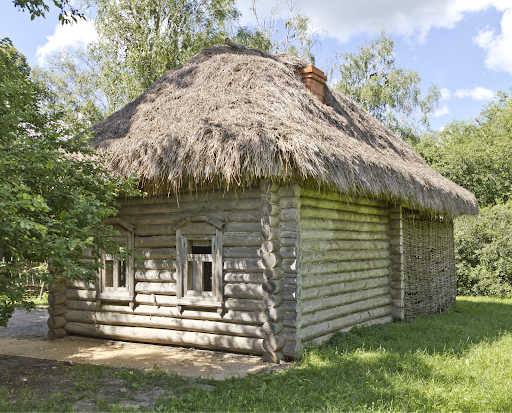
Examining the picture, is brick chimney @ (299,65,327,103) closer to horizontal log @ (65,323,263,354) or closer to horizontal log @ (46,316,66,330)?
horizontal log @ (65,323,263,354)

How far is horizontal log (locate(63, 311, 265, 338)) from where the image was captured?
6.84 metres

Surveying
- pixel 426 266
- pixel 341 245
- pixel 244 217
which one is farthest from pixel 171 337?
pixel 426 266

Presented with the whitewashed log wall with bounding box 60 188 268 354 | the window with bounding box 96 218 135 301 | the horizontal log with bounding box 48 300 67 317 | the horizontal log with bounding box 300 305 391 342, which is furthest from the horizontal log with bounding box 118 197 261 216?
the horizontal log with bounding box 48 300 67 317

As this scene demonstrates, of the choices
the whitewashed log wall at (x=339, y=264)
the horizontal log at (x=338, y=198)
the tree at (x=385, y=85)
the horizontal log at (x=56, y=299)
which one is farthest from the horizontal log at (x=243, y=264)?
the tree at (x=385, y=85)

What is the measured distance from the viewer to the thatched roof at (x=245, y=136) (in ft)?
20.8

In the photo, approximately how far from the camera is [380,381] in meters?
5.31

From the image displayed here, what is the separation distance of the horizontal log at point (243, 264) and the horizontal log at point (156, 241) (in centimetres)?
117

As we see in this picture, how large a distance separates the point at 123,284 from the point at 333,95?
6366mm

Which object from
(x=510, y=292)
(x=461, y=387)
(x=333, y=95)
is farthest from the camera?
(x=510, y=292)

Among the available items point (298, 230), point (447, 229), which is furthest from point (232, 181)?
point (447, 229)

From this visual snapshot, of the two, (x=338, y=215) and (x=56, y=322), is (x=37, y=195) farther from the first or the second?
(x=56, y=322)

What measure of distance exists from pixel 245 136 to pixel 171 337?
368cm

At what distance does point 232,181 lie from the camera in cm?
669

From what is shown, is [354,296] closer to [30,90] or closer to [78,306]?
[78,306]
